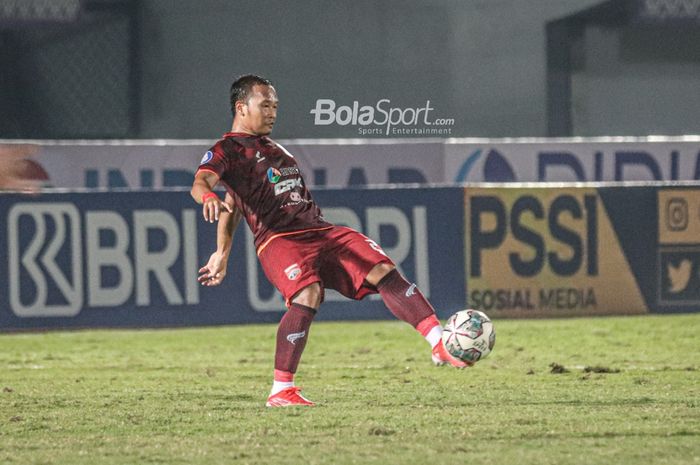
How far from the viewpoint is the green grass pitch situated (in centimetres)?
529

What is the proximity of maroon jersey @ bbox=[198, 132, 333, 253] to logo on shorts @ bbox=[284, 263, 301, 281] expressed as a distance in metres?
0.20

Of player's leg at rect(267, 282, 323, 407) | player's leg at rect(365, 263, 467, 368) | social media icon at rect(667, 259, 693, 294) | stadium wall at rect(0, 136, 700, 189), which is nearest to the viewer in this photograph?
player's leg at rect(267, 282, 323, 407)

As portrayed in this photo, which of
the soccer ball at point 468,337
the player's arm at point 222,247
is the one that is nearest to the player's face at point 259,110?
the player's arm at point 222,247

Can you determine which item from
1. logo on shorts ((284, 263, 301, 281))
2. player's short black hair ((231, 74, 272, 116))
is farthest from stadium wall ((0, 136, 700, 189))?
logo on shorts ((284, 263, 301, 281))

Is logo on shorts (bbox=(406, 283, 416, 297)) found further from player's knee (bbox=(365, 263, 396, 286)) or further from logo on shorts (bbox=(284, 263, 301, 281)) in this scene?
logo on shorts (bbox=(284, 263, 301, 281))

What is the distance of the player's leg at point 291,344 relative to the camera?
6633 mm

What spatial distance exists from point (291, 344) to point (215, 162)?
932 mm

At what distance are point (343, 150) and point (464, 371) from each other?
16.0 feet

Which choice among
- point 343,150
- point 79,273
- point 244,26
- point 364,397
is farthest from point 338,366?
point 244,26

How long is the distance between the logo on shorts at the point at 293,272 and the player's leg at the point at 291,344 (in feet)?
0.25

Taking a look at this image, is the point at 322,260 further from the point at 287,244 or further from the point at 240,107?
the point at 240,107

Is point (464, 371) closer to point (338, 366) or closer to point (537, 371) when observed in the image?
point (537, 371)

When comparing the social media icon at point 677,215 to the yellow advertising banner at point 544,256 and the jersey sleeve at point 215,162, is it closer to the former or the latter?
the yellow advertising banner at point 544,256

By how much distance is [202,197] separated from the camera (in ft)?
20.7
